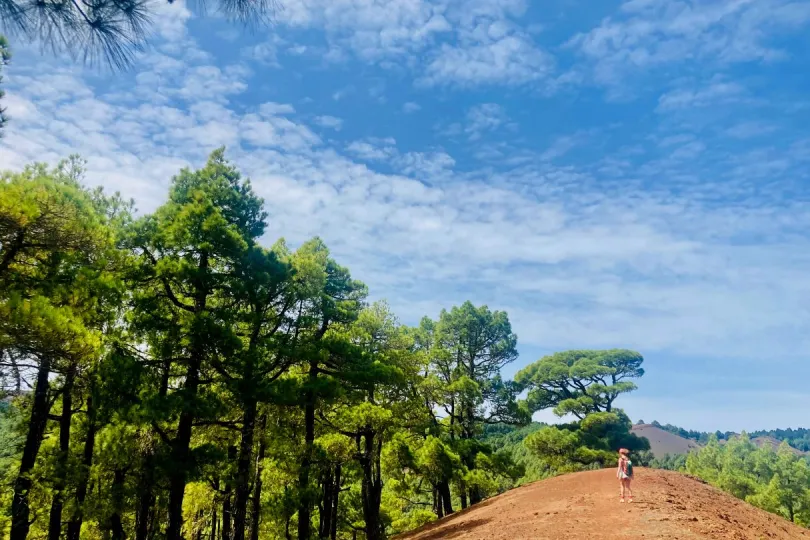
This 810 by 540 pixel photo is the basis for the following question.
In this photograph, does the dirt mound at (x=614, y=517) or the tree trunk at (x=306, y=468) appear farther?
the tree trunk at (x=306, y=468)

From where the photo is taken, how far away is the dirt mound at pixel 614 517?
10047 mm

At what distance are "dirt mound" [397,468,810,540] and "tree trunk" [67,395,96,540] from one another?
1025cm

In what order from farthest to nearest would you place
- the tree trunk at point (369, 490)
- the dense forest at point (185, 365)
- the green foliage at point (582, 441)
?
the green foliage at point (582, 441), the tree trunk at point (369, 490), the dense forest at point (185, 365)

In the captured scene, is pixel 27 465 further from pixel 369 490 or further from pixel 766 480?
pixel 766 480

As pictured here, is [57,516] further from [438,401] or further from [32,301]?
[438,401]

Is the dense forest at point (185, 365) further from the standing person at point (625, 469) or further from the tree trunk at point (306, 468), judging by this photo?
the standing person at point (625, 469)

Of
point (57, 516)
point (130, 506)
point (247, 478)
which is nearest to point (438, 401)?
point (247, 478)

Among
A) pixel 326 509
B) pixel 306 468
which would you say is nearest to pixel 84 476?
pixel 306 468

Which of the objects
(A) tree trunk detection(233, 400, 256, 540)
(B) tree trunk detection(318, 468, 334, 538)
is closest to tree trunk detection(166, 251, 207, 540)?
(A) tree trunk detection(233, 400, 256, 540)

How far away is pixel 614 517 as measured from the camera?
36.5 feet

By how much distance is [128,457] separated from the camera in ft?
42.9

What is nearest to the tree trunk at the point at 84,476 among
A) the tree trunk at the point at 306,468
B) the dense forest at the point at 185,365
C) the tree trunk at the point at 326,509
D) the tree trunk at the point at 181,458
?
the dense forest at the point at 185,365

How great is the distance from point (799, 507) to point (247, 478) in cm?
5180

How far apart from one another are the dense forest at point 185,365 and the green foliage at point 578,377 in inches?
A: 494
